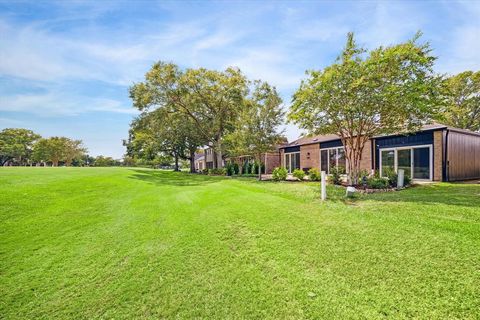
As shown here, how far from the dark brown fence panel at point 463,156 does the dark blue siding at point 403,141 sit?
1.04 metres

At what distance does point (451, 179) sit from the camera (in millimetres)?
12492

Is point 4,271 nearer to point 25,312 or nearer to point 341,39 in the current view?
point 25,312

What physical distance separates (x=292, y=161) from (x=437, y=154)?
12103 millimetres

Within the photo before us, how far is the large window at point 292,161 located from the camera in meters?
22.2

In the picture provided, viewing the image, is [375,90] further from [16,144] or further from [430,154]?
[16,144]

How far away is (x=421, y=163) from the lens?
12945 mm

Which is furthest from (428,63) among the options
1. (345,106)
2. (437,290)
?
(437,290)

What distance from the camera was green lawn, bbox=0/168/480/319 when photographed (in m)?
2.75

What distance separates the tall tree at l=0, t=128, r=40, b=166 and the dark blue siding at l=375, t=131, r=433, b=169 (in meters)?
73.6

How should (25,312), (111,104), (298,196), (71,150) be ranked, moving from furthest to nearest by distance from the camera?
(71,150) → (111,104) → (298,196) → (25,312)

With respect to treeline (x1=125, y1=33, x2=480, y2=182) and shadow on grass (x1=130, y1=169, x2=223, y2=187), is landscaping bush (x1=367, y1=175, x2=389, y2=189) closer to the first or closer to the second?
treeline (x1=125, y1=33, x2=480, y2=182)

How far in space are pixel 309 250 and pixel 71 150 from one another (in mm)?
71169

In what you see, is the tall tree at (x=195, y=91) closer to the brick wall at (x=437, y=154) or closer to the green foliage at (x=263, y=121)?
the green foliage at (x=263, y=121)

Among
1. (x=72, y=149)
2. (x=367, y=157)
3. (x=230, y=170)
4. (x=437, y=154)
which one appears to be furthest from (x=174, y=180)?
(x=72, y=149)
